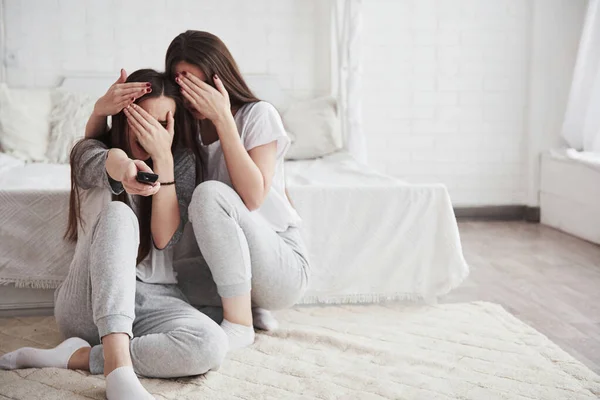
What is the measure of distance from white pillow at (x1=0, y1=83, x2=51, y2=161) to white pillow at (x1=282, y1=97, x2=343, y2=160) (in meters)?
1.27

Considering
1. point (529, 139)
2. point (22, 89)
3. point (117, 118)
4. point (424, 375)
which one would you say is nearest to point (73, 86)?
point (22, 89)

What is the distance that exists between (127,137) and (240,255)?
44cm

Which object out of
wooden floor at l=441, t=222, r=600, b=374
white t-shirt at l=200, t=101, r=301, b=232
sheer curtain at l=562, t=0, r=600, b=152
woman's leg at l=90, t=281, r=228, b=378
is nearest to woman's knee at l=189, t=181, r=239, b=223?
white t-shirt at l=200, t=101, r=301, b=232

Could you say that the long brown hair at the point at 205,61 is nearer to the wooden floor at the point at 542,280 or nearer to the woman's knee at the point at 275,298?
the woman's knee at the point at 275,298

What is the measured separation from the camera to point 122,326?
1.54 m

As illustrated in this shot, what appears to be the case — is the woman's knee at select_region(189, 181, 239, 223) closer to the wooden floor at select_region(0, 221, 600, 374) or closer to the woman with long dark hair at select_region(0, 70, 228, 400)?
the woman with long dark hair at select_region(0, 70, 228, 400)

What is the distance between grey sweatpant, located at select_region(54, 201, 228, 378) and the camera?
1.55 metres

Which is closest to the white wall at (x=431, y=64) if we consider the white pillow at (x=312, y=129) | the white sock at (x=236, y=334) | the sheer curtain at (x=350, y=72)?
the sheer curtain at (x=350, y=72)

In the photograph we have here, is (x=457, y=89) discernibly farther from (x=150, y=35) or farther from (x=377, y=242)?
(x=377, y=242)

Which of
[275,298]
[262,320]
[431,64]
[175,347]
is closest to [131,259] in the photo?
[175,347]

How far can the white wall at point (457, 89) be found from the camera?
4395mm

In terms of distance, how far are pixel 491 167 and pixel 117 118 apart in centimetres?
314

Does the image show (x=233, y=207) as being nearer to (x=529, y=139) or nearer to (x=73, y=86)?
(x=73, y=86)

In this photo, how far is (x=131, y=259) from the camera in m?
1.61
